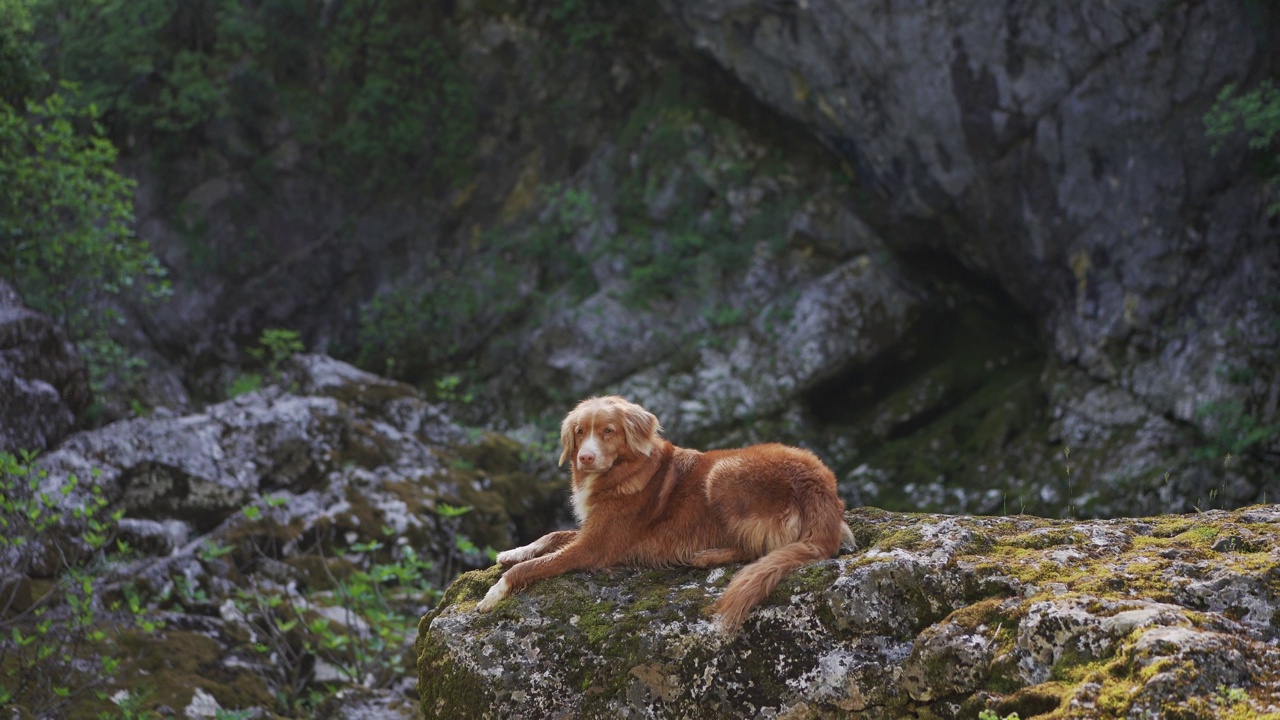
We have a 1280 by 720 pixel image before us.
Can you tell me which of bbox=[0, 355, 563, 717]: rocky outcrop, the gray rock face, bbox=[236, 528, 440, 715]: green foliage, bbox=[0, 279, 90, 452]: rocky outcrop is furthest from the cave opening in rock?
bbox=[0, 279, 90, 452]: rocky outcrop

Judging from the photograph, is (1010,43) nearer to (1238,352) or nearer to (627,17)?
(1238,352)

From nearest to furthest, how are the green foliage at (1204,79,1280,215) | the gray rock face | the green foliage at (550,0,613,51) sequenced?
1. the green foliage at (1204,79,1280,215)
2. the gray rock face
3. the green foliage at (550,0,613,51)

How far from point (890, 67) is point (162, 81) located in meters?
12.7

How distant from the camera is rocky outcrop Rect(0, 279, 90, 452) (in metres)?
8.91

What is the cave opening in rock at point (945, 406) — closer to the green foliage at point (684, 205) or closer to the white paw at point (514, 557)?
the green foliage at point (684, 205)

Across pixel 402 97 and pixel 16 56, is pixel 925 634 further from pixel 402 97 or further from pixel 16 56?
pixel 402 97

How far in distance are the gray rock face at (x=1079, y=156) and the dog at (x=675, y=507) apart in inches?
321

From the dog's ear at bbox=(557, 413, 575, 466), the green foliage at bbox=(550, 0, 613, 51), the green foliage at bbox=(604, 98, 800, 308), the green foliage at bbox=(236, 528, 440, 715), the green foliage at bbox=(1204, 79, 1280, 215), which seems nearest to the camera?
the dog's ear at bbox=(557, 413, 575, 466)

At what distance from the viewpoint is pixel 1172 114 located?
431 inches

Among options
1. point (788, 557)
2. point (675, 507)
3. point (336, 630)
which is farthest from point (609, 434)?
point (336, 630)

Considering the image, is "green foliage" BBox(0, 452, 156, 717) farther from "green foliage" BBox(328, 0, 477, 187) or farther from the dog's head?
"green foliage" BBox(328, 0, 477, 187)

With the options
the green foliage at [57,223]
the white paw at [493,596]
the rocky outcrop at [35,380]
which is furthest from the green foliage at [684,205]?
the white paw at [493,596]

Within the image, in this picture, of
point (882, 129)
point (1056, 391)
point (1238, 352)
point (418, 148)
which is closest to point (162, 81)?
point (418, 148)

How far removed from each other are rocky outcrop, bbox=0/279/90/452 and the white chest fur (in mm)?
→ 6264
